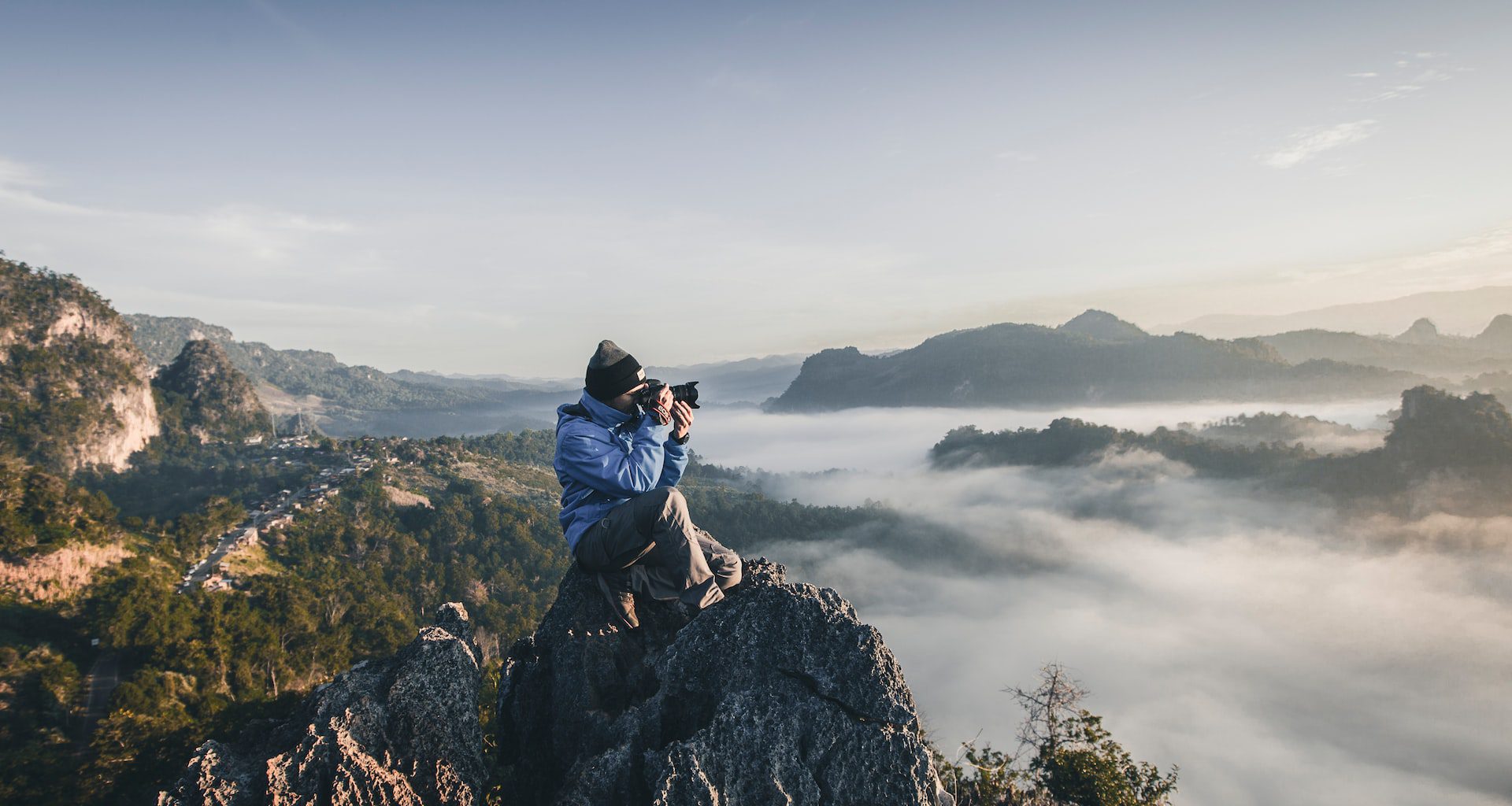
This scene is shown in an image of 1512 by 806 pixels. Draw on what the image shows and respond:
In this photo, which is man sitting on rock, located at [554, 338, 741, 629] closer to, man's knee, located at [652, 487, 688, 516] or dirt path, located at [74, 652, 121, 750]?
man's knee, located at [652, 487, 688, 516]

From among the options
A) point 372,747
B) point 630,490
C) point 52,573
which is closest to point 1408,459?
point 630,490

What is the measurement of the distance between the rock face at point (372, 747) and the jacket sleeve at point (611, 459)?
2580mm

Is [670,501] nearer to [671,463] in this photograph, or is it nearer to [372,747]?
[671,463]

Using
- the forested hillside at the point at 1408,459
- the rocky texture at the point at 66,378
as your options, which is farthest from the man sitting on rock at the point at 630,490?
the forested hillside at the point at 1408,459

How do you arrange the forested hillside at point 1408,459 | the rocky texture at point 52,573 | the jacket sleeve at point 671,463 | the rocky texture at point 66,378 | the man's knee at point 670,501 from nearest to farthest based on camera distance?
the man's knee at point 670,501 < the jacket sleeve at point 671,463 < the rocky texture at point 52,573 < the rocky texture at point 66,378 < the forested hillside at point 1408,459

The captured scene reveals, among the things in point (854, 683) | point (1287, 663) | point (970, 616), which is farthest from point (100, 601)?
point (1287, 663)

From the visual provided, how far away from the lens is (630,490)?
621 cm

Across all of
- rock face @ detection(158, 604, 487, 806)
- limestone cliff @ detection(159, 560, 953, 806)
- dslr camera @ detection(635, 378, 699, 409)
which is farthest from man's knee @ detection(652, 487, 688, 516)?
rock face @ detection(158, 604, 487, 806)

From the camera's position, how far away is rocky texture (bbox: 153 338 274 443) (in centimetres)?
13375

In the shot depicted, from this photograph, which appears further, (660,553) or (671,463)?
(671,463)

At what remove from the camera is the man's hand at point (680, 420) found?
6.64 m

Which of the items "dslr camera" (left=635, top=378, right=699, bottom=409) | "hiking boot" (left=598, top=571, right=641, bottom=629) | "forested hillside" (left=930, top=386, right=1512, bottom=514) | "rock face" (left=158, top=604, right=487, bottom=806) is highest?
"dslr camera" (left=635, top=378, right=699, bottom=409)

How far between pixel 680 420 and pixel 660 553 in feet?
4.38

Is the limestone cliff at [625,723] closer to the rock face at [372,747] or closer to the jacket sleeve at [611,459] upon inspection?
the rock face at [372,747]
